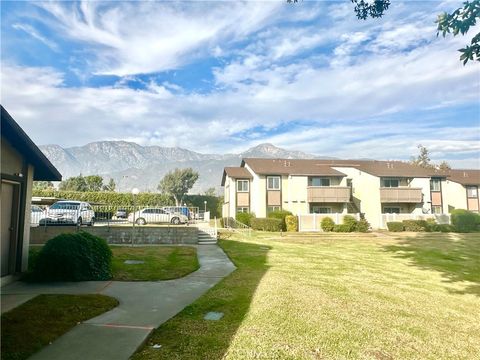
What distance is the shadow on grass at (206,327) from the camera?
16.9 ft

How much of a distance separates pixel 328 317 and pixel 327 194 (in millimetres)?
31644

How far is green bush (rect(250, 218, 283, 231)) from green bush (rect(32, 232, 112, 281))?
23584mm

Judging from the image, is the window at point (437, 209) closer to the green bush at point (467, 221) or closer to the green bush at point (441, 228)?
the green bush at point (467, 221)

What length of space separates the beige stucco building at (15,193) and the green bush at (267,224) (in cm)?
2458

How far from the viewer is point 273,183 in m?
39.1

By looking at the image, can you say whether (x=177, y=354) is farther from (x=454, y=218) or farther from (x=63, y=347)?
(x=454, y=218)

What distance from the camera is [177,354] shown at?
5059 mm

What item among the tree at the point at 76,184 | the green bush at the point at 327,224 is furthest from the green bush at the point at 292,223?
the tree at the point at 76,184

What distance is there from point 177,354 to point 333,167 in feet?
132

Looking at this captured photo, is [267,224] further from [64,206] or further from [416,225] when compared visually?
[64,206]

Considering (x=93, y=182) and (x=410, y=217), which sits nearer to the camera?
(x=410, y=217)

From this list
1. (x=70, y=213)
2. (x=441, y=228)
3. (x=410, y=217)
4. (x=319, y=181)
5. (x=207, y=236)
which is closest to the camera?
(x=207, y=236)

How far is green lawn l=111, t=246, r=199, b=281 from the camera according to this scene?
11118 mm

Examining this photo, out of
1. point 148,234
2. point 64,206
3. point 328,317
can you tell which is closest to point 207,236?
point 148,234
